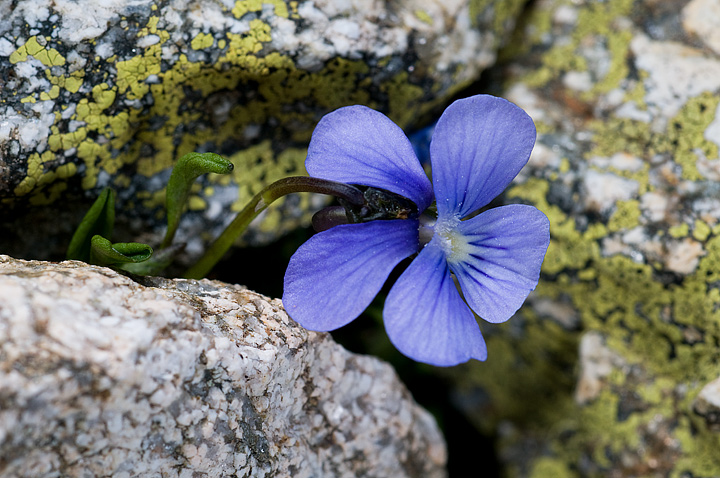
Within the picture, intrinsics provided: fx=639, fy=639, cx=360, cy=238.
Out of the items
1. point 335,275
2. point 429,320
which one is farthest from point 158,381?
point 429,320

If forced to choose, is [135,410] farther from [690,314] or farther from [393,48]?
[690,314]

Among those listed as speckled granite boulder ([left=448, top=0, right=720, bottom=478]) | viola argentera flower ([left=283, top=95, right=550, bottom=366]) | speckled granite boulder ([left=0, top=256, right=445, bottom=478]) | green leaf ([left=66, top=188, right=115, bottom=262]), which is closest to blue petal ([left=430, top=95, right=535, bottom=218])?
viola argentera flower ([left=283, top=95, right=550, bottom=366])

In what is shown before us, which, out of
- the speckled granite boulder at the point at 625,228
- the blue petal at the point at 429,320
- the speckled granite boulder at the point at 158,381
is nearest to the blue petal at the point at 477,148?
the blue petal at the point at 429,320

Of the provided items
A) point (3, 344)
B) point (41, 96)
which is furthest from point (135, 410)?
point (41, 96)

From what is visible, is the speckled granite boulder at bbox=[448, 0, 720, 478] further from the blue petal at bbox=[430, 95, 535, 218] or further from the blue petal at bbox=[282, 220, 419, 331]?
the blue petal at bbox=[282, 220, 419, 331]

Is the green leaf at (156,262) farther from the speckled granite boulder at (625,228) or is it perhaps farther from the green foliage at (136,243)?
the speckled granite boulder at (625,228)
